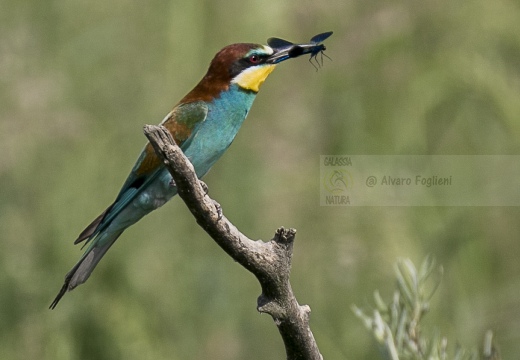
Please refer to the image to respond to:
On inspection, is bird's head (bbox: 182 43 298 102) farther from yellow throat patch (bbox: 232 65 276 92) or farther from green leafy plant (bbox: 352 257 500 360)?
green leafy plant (bbox: 352 257 500 360)

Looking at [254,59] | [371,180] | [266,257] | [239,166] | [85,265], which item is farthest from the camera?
[371,180]

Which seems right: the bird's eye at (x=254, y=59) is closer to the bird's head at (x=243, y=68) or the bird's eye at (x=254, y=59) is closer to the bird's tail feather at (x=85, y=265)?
the bird's head at (x=243, y=68)

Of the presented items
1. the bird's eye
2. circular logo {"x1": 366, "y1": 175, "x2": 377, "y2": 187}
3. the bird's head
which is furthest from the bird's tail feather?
circular logo {"x1": 366, "y1": 175, "x2": 377, "y2": 187}

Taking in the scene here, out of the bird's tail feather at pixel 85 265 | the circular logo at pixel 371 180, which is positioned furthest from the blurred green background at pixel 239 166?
the bird's tail feather at pixel 85 265

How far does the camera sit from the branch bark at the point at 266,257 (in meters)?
1.76

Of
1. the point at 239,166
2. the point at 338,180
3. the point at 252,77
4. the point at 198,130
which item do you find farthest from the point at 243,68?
the point at 338,180

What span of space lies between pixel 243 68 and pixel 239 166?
2.46 feet

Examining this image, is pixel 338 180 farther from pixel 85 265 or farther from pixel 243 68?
pixel 85 265

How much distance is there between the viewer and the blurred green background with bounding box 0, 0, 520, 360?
3.29 metres

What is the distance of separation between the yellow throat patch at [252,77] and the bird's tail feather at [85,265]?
1.55 ft

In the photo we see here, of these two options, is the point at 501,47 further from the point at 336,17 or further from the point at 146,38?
the point at 146,38

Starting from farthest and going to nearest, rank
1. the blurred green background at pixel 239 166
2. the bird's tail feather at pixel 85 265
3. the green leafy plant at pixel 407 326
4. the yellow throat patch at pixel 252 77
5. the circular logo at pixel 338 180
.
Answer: the circular logo at pixel 338 180, the blurred green background at pixel 239 166, the yellow throat patch at pixel 252 77, the bird's tail feather at pixel 85 265, the green leafy plant at pixel 407 326

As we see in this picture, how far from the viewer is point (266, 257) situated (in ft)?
5.81

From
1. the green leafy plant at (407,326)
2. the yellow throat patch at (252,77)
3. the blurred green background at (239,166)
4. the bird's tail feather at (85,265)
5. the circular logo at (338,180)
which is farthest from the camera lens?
the circular logo at (338,180)
